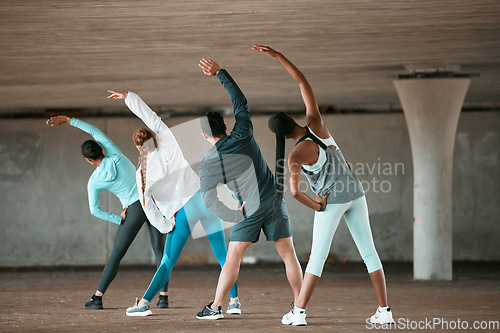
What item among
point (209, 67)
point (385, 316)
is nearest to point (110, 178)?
point (209, 67)

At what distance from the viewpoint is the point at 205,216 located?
7.59 m

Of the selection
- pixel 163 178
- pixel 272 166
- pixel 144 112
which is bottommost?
pixel 163 178

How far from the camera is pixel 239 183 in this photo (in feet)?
23.0

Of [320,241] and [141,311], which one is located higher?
[320,241]

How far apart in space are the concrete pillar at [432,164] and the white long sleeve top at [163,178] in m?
5.20

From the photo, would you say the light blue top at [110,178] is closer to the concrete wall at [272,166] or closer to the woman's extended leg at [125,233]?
the woman's extended leg at [125,233]

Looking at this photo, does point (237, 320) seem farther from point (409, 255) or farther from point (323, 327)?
point (409, 255)

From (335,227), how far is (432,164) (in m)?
5.78

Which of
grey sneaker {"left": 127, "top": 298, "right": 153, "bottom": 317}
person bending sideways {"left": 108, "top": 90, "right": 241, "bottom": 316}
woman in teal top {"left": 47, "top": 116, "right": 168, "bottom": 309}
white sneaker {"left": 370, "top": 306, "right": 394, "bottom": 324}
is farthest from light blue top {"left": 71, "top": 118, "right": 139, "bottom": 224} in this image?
white sneaker {"left": 370, "top": 306, "right": 394, "bottom": 324}

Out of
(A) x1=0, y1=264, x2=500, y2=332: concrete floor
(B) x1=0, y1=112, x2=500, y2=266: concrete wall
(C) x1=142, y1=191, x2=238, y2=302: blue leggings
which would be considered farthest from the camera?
(B) x1=0, y1=112, x2=500, y2=266: concrete wall

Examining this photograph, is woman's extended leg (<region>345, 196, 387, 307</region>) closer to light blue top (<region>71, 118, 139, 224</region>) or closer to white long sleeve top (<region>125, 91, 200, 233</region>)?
white long sleeve top (<region>125, 91, 200, 233</region>)

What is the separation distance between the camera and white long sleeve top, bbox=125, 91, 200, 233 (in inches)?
301

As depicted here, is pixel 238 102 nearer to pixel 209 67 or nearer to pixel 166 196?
pixel 209 67

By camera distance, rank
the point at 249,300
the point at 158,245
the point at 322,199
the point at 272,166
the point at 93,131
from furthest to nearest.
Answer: the point at 272,166 → the point at 249,300 → the point at 158,245 → the point at 93,131 → the point at 322,199
